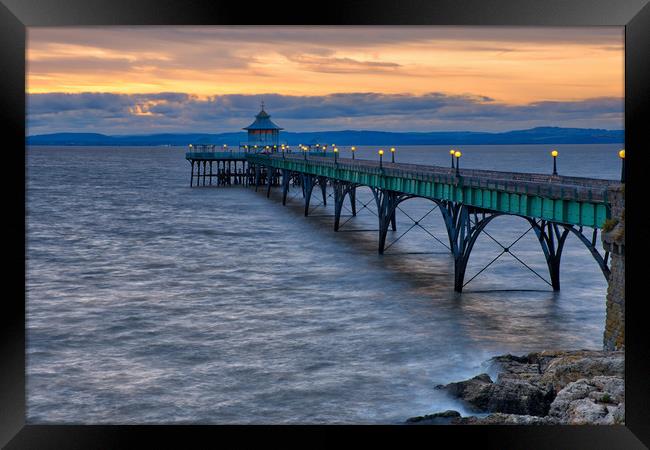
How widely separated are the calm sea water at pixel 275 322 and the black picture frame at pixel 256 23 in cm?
974

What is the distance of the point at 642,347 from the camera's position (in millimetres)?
13844

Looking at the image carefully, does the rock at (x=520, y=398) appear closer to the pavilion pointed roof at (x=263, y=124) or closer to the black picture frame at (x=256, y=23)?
the black picture frame at (x=256, y=23)

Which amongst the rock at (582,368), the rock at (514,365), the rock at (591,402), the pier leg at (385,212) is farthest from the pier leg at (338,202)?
the rock at (591,402)

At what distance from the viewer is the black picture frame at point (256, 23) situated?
43.9 ft

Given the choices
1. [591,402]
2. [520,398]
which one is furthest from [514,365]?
[591,402]

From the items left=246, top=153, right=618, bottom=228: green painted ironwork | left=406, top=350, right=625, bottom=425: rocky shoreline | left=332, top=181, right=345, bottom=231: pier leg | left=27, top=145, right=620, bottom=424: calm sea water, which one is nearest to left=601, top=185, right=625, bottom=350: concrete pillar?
left=406, top=350, right=625, bottom=425: rocky shoreline

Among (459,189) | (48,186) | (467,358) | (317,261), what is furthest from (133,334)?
(48,186)

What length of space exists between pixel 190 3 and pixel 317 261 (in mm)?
41403

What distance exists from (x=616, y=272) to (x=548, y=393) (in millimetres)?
4646

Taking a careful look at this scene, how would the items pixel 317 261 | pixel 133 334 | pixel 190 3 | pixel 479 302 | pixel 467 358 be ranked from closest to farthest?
pixel 190 3 → pixel 467 358 → pixel 133 334 → pixel 479 302 → pixel 317 261

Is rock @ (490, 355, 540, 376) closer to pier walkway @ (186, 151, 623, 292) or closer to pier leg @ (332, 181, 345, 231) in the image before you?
pier walkway @ (186, 151, 623, 292)

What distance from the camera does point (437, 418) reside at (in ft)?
72.5

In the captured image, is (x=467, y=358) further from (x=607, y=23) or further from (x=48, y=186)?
(x=48, y=186)

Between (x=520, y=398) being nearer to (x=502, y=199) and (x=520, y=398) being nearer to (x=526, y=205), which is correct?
(x=526, y=205)
